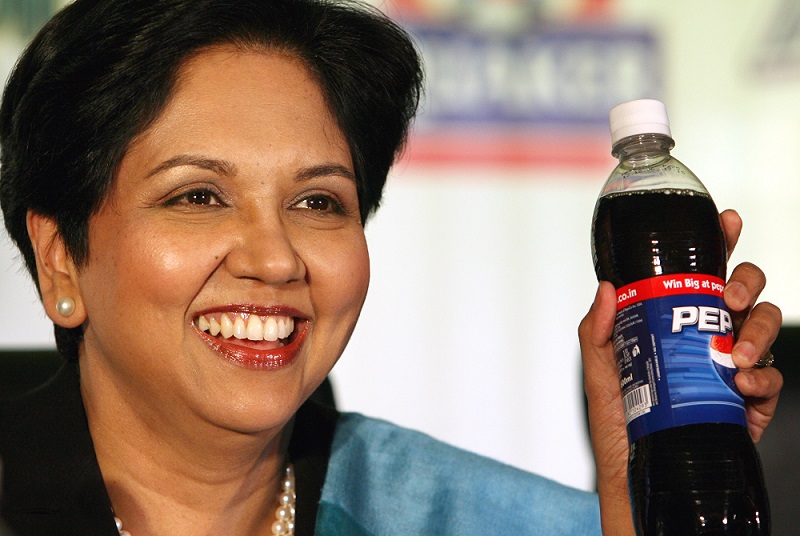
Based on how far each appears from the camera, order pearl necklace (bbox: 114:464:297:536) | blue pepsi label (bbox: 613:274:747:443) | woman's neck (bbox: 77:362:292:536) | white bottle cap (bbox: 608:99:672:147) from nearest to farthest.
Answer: blue pepsi label (bbox: 613:274:747:443)
white bottle cap (bbox: 608:99:672:147)
woman's neck (bbox: 77:362:292:536)
pearl necklace (bbox: 114:464:297:536)

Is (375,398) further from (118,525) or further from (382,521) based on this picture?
(118,525)

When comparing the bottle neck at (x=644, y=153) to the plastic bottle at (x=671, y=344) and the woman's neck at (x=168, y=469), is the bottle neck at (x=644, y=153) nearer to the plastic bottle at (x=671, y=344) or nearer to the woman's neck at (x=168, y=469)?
the plastic bottle at (x=671, y=344)

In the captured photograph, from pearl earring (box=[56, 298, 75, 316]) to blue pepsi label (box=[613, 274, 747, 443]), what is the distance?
2.30 ft

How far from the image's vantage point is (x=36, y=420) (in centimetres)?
146

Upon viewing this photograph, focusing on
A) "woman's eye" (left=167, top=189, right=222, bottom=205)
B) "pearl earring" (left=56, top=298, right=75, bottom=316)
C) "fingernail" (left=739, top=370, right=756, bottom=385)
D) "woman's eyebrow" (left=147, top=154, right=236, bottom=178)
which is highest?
"woman's eyebrow" (left=147, top=154, right=236, bottom=178)

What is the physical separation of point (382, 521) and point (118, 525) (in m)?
0.37

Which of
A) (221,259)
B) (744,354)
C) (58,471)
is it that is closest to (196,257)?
(221,259)

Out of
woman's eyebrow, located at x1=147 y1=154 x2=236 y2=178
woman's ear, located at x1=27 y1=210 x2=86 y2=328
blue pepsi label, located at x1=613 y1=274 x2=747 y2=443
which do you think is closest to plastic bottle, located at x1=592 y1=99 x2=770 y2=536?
blue pepsi label, located at x1=613 y1=274 x2=747 y2=443

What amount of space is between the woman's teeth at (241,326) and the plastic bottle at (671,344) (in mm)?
389

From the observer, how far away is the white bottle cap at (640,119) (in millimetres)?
1125

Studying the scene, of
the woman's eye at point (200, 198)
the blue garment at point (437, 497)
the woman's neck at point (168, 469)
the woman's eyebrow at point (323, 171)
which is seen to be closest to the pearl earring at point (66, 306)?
the woman's neck at point (168, 469)

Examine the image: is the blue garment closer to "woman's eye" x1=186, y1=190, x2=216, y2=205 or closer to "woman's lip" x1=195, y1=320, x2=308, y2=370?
"woman's lip" x1=195, y1=320, x2=308, y2=370

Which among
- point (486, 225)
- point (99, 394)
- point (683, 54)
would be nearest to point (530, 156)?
point (486, 225)

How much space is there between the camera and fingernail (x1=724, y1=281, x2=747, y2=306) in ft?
3.76
